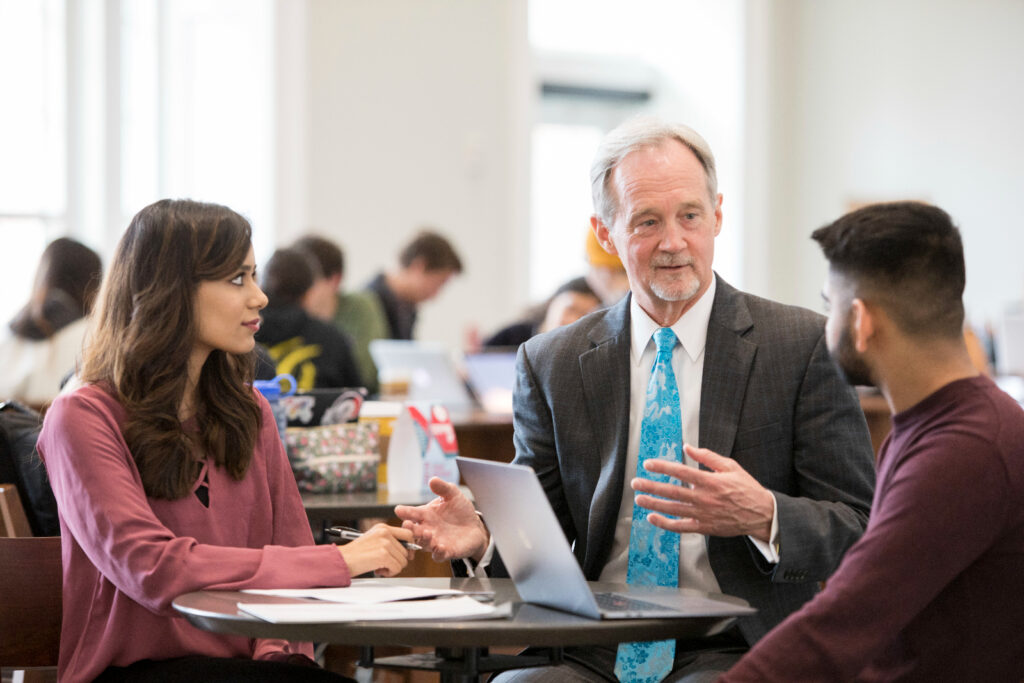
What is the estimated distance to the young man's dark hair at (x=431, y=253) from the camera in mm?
6426

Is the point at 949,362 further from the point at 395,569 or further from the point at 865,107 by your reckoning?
the point at 865,107

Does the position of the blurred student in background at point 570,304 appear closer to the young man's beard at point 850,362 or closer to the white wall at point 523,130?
the white wall at point 523,130

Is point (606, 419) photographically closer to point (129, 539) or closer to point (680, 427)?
point (680, 427)

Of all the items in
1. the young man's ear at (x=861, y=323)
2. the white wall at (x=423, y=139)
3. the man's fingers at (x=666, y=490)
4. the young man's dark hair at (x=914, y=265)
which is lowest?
the man's fingers at (x=666, y=490)

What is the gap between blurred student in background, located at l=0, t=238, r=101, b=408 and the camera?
443 cm

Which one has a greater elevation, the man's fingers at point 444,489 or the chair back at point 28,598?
the man's fingers at point 444,489

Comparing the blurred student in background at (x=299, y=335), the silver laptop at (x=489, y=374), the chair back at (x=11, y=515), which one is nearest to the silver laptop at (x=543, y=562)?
the chair back at (x=11, y=515)

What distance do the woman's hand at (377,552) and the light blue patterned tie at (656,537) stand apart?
0.37m

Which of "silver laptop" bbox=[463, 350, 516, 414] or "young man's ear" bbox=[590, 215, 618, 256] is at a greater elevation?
"young man's ear" bbox=[590, 215, 618, 256]

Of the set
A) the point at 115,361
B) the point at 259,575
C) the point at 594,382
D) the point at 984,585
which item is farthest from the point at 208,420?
the point at 984,585

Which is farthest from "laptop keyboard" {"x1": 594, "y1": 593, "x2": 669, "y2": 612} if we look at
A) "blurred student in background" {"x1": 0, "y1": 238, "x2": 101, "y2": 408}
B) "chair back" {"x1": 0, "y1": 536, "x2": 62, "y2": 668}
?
"blurred student in background" {"x1": 0, "y1": 238, "x2": 101, "y2": 408}

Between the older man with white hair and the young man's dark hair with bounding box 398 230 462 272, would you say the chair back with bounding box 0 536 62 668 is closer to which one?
the older man with white hair

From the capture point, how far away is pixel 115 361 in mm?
1925

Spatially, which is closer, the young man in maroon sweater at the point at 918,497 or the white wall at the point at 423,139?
the young man in maroon sweater at the point at 918,497
